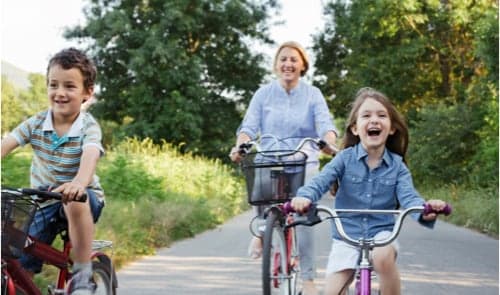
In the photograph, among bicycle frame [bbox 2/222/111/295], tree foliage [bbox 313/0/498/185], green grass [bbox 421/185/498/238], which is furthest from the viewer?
tree foliage [bbox 313/0/498/185]

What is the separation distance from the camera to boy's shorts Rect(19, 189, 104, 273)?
4578mm

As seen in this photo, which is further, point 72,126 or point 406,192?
point 72,126

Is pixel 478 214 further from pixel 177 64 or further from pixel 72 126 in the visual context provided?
pixel 177 64

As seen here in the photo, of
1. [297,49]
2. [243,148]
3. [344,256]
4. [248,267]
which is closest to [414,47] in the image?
[248,267]

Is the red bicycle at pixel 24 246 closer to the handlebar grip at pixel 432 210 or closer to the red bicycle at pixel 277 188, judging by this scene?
the red bicycle at pixel 277 188

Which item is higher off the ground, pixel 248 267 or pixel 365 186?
pixel 365 186

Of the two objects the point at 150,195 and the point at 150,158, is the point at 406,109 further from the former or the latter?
the point at 150,195

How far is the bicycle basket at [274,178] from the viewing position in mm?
6129

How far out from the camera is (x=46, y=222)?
15.2 feet

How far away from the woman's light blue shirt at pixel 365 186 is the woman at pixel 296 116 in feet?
6.03

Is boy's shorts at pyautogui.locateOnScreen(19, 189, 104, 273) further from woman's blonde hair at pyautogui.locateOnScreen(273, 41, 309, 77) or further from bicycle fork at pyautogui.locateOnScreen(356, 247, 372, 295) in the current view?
woman's blonde hair at pyautogui.locateOnScreen(273, 41, 309, 77)

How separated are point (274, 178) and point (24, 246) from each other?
7.95ft

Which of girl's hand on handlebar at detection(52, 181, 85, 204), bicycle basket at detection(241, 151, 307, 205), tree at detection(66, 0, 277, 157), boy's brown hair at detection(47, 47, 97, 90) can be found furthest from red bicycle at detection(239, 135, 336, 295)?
tree at detection(66, 0, 277, 157)

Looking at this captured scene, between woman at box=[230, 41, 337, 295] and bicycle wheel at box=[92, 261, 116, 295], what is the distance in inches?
60.8
